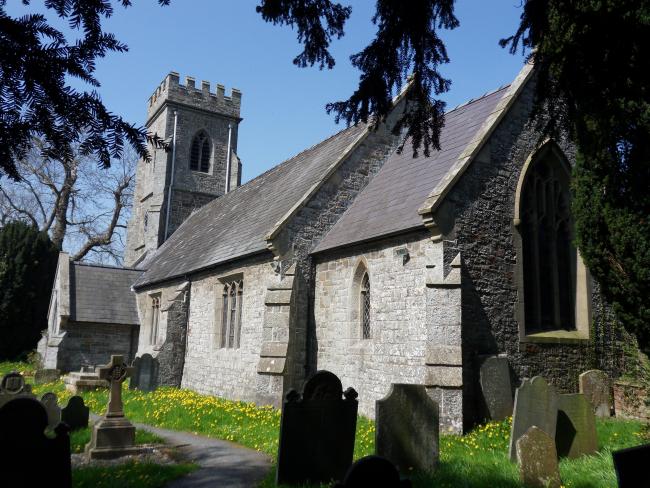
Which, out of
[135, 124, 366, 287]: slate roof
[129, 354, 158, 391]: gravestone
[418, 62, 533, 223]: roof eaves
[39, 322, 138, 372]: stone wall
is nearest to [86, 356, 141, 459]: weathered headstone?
[135, 124, 366, 287]: slate roof

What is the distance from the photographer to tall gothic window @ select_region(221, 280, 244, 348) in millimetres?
16469

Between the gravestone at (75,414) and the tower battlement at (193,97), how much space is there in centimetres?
2317

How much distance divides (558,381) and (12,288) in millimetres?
24446

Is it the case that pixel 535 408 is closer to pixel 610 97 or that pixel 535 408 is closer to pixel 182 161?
pixel 610 97

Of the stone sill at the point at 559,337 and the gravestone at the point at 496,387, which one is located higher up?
the stone sill at the point at 559,337

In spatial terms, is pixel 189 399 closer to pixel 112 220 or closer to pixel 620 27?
pixel 620 27

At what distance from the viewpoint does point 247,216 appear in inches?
774

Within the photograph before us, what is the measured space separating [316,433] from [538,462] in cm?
258

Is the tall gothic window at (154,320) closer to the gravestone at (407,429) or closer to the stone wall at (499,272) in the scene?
the stone wall at (499,272)

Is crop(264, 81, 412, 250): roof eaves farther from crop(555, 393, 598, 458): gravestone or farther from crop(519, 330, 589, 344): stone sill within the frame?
crop(555, 393, 598, 458): gravestone

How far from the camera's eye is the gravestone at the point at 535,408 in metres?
8.05

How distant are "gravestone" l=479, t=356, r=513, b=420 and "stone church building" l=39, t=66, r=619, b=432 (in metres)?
0.20

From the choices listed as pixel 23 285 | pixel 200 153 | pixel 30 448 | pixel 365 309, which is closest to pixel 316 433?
pixel 30 448

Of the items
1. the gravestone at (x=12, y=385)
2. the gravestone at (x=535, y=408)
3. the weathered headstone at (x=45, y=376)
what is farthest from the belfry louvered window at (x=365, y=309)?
the weathered headstone at (x=45, y=376)
